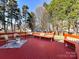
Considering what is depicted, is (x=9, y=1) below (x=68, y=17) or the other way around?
the other way around

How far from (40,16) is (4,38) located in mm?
46717

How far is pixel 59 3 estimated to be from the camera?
4597cm

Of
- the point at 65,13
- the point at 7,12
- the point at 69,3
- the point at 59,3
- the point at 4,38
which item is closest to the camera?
the point at 4,38

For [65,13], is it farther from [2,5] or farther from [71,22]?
[2,5]

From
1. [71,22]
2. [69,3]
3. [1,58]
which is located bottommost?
[1,58]

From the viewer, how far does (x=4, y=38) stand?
2986 cm

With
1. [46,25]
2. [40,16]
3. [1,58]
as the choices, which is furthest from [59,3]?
[1,58]

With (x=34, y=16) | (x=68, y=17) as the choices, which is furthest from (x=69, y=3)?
(x=34, y=16)

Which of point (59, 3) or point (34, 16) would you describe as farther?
point (34, 16)

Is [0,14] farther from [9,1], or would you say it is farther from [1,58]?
[1,58]

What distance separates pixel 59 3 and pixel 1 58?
35970mm

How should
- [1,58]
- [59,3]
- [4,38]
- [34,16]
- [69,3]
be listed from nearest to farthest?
[1,58], [4,38], [69,3], [59,3], [34,16]

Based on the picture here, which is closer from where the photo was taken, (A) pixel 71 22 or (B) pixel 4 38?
(B) pixel 4 38

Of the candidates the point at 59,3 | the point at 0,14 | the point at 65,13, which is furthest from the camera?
the point at 0,14
